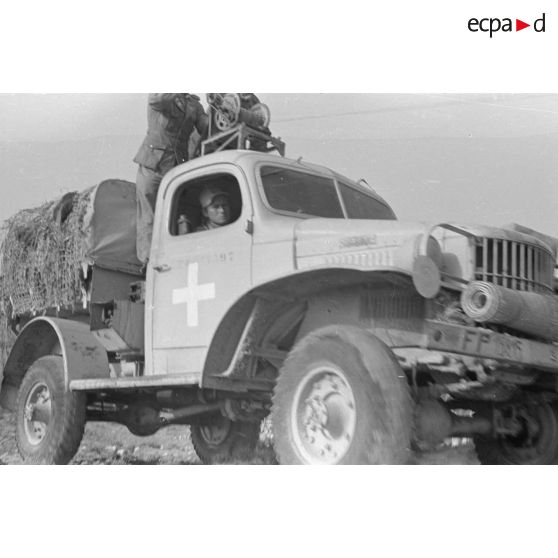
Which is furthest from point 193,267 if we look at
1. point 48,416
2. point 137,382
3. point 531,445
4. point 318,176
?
point 531,445

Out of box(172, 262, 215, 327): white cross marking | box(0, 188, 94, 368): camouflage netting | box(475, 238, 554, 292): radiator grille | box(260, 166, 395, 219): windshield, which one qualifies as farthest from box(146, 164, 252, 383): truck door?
box(475, 238, 554, 292): radiator grille

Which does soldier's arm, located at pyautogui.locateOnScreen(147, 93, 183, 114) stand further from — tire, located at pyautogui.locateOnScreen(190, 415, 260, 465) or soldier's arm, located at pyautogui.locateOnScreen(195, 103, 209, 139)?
tire, located at pyautogui.locateOnScreen(190, 415, 260, 465)

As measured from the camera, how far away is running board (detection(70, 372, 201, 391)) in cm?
414

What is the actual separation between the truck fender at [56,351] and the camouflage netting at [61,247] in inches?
7.1

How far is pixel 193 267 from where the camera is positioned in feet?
14.7

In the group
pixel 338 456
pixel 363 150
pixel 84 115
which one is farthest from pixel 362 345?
pixel 84 115

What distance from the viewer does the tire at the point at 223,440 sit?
487 cm

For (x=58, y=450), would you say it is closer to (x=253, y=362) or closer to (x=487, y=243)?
(x=253, y=362)

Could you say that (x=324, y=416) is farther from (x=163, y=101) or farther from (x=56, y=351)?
(x=56, y=351)

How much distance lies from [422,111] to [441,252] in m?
1.35

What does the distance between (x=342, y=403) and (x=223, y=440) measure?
204 centimetres

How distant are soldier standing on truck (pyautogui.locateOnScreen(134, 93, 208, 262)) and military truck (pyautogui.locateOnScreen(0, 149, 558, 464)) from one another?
32 cm

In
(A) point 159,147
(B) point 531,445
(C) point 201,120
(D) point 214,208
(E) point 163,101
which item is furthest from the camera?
(A) point 159,147

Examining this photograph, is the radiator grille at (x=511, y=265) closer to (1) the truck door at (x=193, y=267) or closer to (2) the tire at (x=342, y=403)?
(2) the tire at (x=342, y=403)
